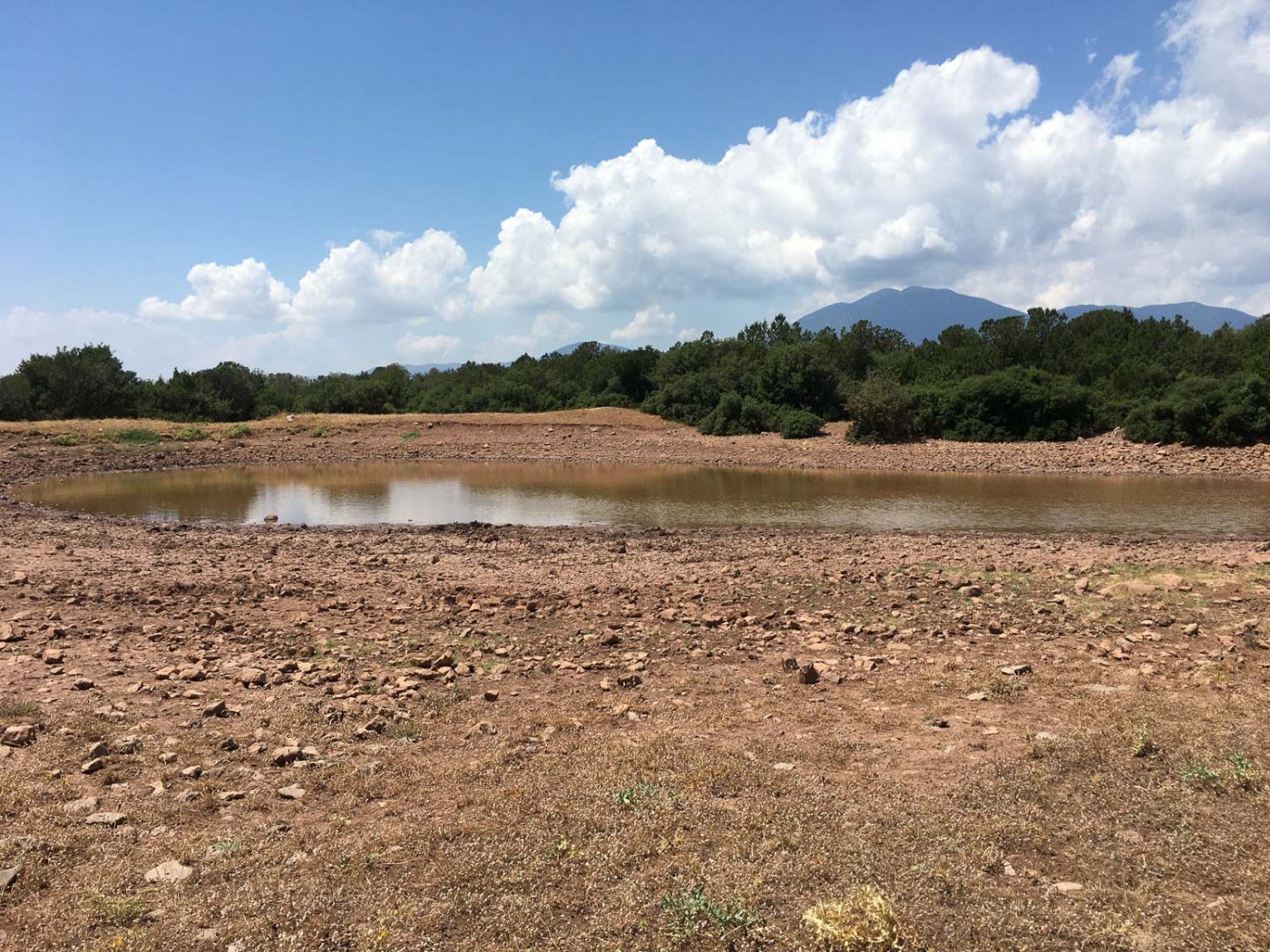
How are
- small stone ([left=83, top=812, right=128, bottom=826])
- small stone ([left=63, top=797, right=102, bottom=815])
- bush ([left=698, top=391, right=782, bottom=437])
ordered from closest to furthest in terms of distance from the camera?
small stone ([left=83, top=812, right=128, bottom=826]) < small stone ([left=63, top=797, right=102, bottom=815]) < bush ([left=698, top=391, right=782, bottom=437])

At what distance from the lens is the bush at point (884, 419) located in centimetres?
4147

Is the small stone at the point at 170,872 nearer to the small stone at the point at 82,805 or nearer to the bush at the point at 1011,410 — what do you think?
the small stone at the point at 82,805

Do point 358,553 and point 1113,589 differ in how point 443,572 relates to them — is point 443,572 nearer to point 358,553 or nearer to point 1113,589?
point 358,553

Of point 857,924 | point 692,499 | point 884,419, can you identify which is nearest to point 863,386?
point 884,419

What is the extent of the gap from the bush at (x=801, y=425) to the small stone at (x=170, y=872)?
41088 millimetres

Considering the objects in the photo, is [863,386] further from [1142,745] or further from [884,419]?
[1142,745]

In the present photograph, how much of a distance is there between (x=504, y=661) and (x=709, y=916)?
486cm

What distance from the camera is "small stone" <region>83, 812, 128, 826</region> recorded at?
4.71m

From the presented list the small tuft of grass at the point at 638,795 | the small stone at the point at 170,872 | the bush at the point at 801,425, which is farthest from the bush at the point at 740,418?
the small stone at the point at 170,872

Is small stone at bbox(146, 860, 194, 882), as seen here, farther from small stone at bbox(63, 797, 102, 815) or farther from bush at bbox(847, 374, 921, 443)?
bush at bbox(847, 374, 921, 443)

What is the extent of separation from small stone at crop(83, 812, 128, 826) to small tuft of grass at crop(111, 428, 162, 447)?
141 ft

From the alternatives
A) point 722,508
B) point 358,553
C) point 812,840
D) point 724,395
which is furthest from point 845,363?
point 812,840

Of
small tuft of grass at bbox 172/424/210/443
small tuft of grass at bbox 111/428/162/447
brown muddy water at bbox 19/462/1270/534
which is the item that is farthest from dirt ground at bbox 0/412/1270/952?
small tuft of grass at bbox 172/424/210/443

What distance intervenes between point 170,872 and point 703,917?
2867mm
